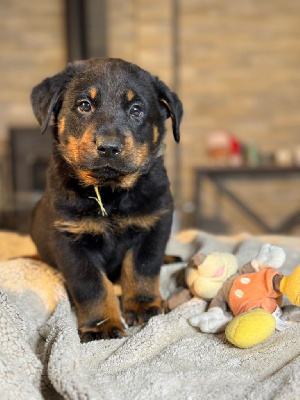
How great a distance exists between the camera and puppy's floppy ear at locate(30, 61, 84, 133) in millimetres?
1627

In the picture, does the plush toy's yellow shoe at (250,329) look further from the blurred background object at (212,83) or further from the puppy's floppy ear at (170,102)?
the blurred background object at (212,83)

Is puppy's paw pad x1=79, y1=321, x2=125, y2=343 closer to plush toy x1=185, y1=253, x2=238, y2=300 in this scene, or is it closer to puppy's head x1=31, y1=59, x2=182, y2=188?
plush toy x1=185, y1=253, x2=238, y2=300

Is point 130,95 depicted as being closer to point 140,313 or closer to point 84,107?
point 84,107

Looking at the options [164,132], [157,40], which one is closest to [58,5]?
[157,40]

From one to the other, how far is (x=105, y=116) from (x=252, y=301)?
0.71 meters

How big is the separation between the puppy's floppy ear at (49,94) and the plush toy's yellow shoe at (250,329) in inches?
33.6

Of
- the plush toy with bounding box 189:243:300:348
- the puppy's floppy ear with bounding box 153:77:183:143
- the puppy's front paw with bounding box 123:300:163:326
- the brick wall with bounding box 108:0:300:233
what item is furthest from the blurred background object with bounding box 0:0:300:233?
the plush toy with bounding box 189:243:300:348

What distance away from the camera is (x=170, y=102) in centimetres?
176

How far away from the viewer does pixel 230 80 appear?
5.24 m

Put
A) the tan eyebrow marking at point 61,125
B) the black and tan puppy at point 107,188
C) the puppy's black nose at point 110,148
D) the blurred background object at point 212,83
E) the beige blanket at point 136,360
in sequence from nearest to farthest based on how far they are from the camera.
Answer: the beige blanket at point 136,360 → the puppy's black nose at point 110,148 → the black and tan puppy at point 107,188 → the tan eyebrow marking at point 61,125 → the blurred background object at point 212,83

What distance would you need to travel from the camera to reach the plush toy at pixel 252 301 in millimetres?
1314

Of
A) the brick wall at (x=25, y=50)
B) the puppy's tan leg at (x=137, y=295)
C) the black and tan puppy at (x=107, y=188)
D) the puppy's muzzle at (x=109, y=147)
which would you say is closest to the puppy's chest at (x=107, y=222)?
the black and tan puppy at (x=107, y=188)

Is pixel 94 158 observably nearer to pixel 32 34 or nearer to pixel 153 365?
pixel 153 365

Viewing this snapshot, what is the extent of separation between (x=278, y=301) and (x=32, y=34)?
4738mm
